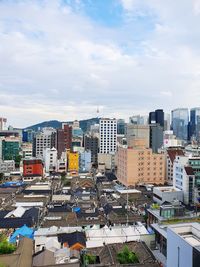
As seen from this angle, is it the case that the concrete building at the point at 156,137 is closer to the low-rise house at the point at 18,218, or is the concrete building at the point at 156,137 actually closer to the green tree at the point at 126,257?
the low-rise house at the point at 18,218

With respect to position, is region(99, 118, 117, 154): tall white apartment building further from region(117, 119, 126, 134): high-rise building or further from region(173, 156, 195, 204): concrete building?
region(117, 119, 126, 134): high-rise building

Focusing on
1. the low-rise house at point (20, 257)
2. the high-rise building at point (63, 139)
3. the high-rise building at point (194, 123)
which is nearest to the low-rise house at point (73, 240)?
the low-rise house at point (20, 257)

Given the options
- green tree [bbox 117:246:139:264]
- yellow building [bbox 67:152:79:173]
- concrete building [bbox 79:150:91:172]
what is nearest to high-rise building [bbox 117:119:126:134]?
concrete building [bbox 79:150:91:172]

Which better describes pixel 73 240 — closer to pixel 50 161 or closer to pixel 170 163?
pixel 170 163

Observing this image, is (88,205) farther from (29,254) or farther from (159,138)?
(159,138)

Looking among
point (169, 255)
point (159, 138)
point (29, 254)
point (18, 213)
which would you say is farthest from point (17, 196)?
point (159, 138)

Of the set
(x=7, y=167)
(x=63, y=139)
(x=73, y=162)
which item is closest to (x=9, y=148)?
(x=63, y=139)
